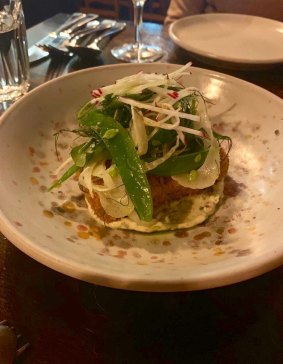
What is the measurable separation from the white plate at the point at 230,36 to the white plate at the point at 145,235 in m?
0.35

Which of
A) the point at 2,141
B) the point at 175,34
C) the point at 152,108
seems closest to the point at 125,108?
the point at 152,108

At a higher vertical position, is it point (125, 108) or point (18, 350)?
point (125, 108)

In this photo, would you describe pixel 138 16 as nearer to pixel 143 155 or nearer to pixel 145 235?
pixel 143 155

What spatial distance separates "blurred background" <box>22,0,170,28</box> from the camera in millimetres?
2964

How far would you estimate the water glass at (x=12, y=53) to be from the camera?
1.25 metres

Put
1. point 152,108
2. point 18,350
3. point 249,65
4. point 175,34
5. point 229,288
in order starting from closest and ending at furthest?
point 18,350 → point 229,288 → point 152,108 → point 249,65 → point 175,34

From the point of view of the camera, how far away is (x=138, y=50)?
59.0 inches

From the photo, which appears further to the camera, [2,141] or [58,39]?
[58,39]

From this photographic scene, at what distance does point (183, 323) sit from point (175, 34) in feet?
3.58

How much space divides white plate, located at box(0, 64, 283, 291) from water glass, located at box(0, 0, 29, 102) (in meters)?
0.32

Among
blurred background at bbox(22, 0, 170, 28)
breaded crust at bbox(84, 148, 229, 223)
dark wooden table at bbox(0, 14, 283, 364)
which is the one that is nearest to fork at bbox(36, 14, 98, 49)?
breaded crust at bbox(84, 148, 229, 223)

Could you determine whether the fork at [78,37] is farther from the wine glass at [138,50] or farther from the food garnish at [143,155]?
the food garnish at [143,155]

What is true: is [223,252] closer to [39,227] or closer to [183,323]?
[183,323]

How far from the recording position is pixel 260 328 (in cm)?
66
